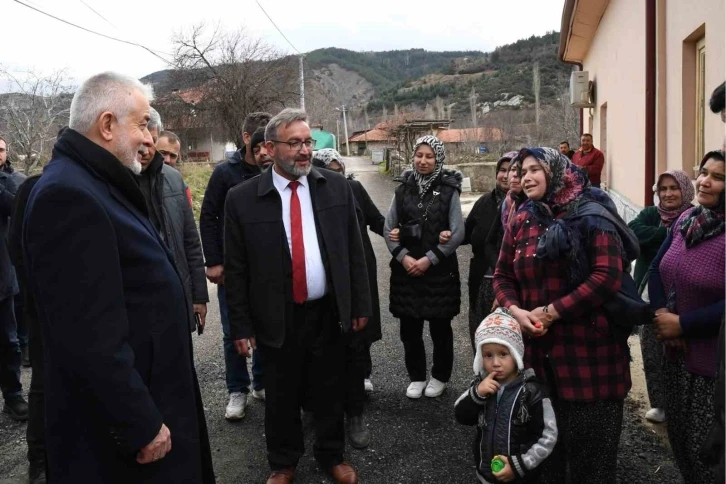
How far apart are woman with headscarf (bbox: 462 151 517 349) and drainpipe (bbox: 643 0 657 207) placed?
2.69 m

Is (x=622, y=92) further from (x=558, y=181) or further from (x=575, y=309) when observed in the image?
(x=575, y=309)

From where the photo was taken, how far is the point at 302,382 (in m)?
3.51

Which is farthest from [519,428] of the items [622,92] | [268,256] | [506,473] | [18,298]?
[622,92]

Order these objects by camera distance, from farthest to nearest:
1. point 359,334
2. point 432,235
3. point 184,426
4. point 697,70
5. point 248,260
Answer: point 697,70 < point 432,235 < point 359,334 < point 248,260 < point 184,426

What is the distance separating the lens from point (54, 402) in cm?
194

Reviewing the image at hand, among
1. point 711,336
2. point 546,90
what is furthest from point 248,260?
point 546,90

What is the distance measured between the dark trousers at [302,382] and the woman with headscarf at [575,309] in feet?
3.52

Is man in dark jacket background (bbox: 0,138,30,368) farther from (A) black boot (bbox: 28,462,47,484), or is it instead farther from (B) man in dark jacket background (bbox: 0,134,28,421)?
(A) black boot (bbox: 28,462,47,484)

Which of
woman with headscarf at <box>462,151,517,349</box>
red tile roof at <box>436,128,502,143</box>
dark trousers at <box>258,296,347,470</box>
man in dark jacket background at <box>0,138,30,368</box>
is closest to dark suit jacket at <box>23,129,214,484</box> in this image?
dark trousers at <box>258,296,347,470</box>

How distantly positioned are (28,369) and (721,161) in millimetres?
5456

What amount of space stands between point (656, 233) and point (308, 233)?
225cm

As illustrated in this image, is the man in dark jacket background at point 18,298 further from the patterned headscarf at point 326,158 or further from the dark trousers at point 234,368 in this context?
the patterned headscarf at point 326,158

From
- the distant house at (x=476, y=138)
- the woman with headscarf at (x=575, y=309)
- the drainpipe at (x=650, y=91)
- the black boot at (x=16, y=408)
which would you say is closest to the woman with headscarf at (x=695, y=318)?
the woman with headscarf at (x=575, y=309)

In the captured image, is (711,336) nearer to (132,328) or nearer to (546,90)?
(132,328)
